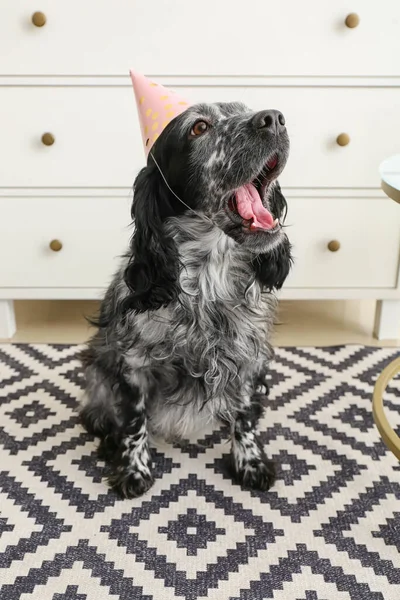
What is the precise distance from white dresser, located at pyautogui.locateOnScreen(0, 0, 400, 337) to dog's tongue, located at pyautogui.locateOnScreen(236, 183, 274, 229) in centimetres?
75

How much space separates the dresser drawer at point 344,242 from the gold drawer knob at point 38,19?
37.8 inches

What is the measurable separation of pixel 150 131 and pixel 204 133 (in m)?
0.15

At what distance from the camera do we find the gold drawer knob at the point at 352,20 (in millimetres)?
1829

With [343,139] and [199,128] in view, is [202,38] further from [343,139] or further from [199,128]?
[199,128]

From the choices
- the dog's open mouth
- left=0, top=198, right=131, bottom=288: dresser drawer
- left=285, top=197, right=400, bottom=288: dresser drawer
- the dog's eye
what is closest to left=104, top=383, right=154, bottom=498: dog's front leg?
the dog's open mouth

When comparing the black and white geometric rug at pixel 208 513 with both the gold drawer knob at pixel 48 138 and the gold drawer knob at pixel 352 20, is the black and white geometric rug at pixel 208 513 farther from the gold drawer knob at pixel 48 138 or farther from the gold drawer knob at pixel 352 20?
the gold drawer knob at pixel 352 20

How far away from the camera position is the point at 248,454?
1.53 m

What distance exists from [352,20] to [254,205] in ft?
2.97

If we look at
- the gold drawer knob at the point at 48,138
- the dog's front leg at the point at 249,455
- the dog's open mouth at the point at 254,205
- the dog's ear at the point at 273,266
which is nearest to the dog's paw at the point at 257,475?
the dog's front leg at the point at 249,455

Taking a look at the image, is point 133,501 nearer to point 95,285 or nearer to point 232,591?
point 232,591

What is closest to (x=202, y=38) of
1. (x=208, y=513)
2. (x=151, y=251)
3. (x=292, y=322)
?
(x=151, y=251)

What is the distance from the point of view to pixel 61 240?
211 centimetres

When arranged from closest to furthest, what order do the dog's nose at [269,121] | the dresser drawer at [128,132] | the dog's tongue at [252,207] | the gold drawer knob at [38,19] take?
the dog's nose at [269,121], the dog's tongue at [252,207], the gold drawer knob at [38,19], the dresser drawer at [128,132]

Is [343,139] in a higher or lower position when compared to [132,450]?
higher
